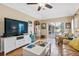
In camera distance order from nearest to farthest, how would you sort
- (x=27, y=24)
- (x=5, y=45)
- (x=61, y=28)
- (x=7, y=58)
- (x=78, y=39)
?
(x=7, y=58) < (x=78, y=39) < (x=61, y=28) < (x=27, y=24) < (x=5, y=45)

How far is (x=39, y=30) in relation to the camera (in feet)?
10.3

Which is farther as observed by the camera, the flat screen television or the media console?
the media console

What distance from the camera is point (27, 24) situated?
3.20m

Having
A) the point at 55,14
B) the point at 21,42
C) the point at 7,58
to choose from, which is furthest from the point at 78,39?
the point at 7,58

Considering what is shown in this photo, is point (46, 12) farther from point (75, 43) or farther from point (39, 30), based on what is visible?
point (75, 43)

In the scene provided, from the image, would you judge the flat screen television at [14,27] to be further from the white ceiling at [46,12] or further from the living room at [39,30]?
the white ceiling at [46,12]

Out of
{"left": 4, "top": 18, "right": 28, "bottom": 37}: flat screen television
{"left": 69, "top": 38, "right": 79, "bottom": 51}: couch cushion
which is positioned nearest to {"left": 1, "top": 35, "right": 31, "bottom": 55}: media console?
{"left": 4, "top": 18, "right": 28, "bottom": 37}: flat screen television

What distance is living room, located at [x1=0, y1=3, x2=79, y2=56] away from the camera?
2917 millimetres

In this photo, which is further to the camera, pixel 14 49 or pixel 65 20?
pixel 14 49

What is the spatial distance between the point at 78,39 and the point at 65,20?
60cm

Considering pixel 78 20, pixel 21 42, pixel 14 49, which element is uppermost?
pixel 78 20

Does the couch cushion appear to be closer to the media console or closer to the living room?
the living room

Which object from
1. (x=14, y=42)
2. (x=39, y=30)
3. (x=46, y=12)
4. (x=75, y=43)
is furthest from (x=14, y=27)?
(x=75, y=43)

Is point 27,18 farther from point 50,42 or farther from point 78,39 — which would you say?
point 78,39
